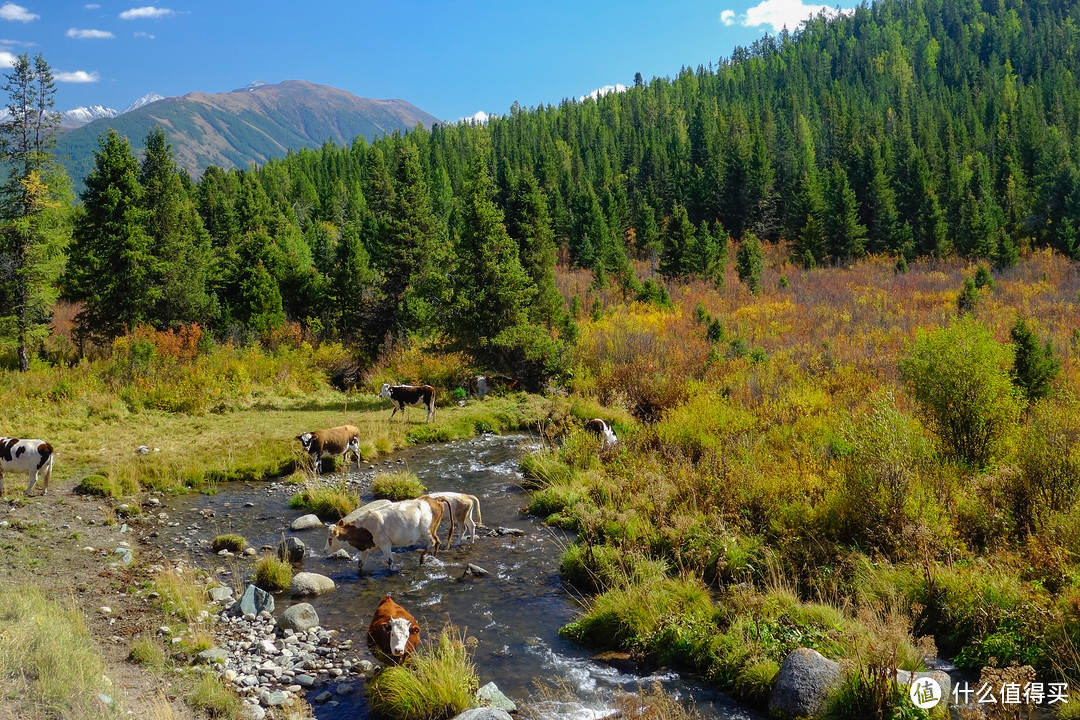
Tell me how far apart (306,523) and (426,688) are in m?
6.75

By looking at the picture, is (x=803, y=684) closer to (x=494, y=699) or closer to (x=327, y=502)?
(x=494, y=699)

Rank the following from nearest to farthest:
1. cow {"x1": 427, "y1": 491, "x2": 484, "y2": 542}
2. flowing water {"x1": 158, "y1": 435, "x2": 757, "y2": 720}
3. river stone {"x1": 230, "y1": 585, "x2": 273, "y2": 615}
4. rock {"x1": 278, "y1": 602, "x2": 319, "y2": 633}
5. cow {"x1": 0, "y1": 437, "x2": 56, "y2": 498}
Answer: flowing water {"x1": 158, "y1": 435, "x2": 757, "y2": 720} < rock {"x1": 278, "y1": 602, "x2": 319, "y2": 633} < river stone {"x1": 230, "y1": 585, "x2": 273, "y2": 615} < cow {"x1": 427, "y1": 491, "x2": 484, "y2": 542} < cow {"x1": 0, "y1": 437, "x2": 56, "y2": 498}

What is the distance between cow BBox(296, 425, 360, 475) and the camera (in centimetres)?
1567

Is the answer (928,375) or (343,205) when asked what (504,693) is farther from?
(343,205)

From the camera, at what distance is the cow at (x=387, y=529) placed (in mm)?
10281

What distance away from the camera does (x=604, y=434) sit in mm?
15766

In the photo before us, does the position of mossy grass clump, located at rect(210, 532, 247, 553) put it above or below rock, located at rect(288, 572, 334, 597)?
above

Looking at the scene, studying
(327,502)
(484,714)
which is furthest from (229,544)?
(484,714)

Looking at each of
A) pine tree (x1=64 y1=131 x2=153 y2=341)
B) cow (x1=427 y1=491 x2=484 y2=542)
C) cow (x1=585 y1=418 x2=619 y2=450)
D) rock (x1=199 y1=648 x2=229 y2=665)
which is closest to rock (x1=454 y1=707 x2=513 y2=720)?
rock (x1=199 y1=648 x2=229 y2=665)

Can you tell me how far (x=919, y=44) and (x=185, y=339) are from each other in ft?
582

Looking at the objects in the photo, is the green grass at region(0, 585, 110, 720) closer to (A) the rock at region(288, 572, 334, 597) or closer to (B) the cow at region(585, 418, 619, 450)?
(A) the rock at region(288, 572, 334, 597)

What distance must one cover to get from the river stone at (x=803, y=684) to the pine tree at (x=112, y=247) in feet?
99.2

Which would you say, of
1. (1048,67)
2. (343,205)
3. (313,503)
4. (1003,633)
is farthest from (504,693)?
(1048,67)

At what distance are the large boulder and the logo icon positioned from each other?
985cm
